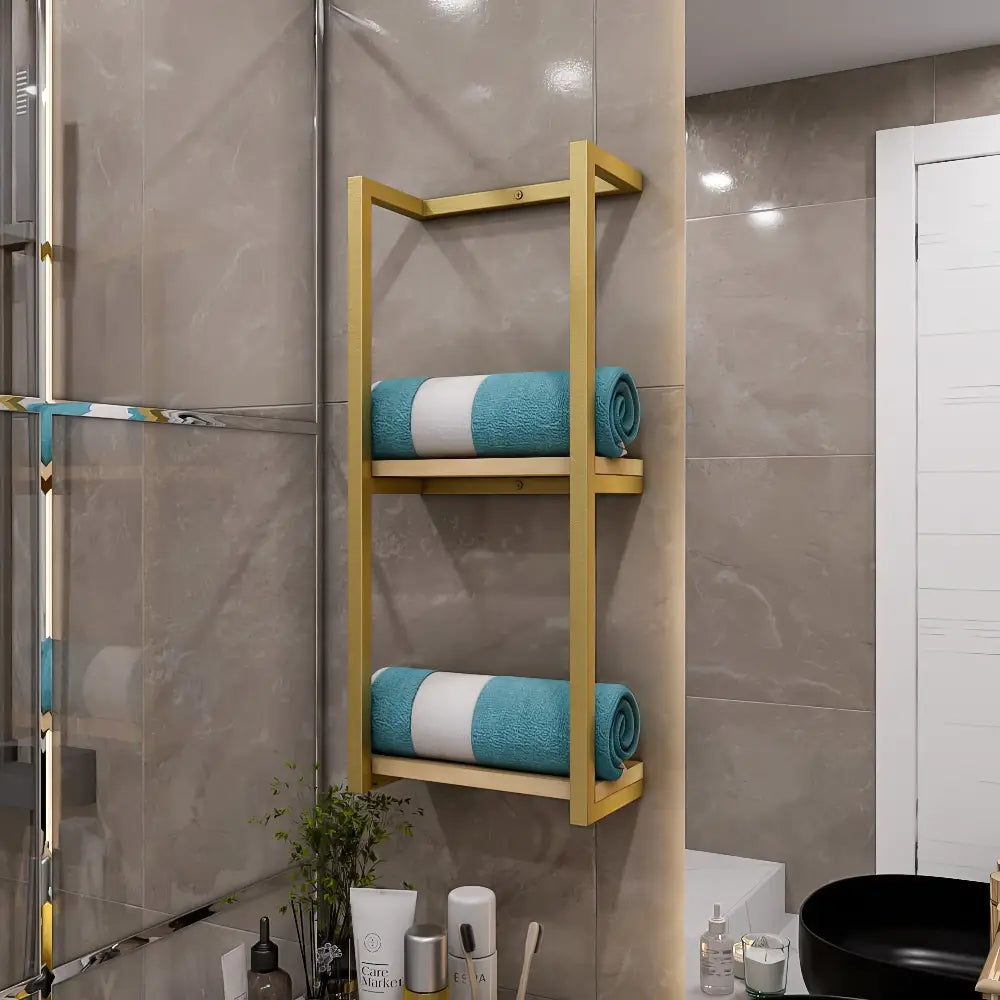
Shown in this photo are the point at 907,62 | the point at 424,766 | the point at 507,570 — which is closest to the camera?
the point at 907,62

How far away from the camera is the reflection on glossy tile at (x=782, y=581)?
3.63 feet

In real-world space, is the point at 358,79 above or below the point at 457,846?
above

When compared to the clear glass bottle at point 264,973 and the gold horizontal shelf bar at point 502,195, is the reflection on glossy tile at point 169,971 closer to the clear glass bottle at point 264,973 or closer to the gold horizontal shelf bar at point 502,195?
the clear glass bottle at point 264,973

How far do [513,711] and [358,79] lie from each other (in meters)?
0.83

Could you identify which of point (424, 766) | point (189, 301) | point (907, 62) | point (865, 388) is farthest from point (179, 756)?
point (907, 62)

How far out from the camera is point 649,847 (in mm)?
1218

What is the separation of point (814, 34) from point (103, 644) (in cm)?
97

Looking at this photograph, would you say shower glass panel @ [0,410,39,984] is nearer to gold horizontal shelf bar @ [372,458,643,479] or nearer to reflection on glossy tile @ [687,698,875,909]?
gold horizontal shelf bar @ [372,458,643,479]

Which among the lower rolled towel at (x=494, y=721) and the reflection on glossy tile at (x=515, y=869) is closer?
the lower rolled towel at (x=494, y=721)

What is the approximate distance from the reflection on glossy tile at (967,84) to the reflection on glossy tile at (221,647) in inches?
32.6

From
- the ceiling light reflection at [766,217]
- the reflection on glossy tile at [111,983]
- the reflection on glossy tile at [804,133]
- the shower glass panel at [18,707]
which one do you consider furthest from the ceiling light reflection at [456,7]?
the reflection on glossy tile at [111,983]

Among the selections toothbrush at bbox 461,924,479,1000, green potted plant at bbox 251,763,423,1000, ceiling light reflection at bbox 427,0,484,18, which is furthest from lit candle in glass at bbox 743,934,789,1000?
ceiling light reflection at bbox 427,0,484,18

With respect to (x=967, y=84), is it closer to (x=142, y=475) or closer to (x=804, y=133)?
(x=804, y=133)

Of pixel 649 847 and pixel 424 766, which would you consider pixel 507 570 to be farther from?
pixel 649 847
